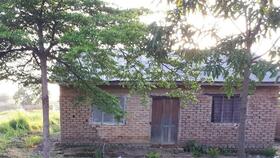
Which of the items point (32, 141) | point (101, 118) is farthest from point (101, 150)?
point (32, 141)

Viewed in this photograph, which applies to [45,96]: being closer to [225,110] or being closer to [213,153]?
[213,153]

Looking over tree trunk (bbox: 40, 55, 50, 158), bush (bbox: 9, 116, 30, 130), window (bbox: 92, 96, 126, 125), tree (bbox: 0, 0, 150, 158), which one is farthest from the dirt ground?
tree (bbox: 0, 0, 150, 158)

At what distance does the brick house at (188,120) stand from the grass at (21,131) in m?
1.48

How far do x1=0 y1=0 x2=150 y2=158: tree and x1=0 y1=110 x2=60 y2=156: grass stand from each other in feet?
16.8

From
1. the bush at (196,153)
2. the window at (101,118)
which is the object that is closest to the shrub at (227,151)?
the bush at (196,153)

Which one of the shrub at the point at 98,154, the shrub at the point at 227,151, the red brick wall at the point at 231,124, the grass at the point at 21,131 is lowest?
the shrub at the point at 227,151

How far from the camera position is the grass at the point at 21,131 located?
15188 millimetres

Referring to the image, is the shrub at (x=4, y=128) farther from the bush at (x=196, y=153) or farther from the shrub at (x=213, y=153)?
the shrub at (x=213, y=153)

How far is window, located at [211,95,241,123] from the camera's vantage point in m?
15.7

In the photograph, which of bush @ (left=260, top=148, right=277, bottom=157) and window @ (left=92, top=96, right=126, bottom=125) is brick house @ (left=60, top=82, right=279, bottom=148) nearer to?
window @ (left=92, top=96, right=126, bottom=125)

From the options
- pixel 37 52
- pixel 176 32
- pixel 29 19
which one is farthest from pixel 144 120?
pixel 176 32

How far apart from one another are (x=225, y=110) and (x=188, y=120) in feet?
5.07

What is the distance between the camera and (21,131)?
17641 millimetres

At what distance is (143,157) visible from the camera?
13.9 m
